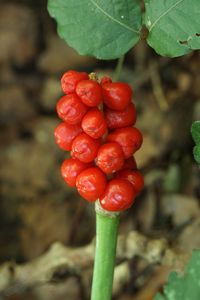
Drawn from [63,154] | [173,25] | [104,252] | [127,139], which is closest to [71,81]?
[127,139]

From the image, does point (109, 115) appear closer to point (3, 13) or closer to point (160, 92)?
point (160, 92)

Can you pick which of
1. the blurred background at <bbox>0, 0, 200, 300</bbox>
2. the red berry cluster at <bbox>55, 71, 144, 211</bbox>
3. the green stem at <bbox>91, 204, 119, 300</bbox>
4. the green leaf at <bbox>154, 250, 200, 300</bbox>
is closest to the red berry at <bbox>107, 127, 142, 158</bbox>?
the red berry cluster at <bbox>55, 71, 144, 211</bbox>

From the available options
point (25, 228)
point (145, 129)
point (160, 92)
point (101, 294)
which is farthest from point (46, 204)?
point (101, 294)

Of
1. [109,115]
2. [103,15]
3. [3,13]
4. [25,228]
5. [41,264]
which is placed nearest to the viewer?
[109,115]

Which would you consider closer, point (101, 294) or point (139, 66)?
point (101, 294)

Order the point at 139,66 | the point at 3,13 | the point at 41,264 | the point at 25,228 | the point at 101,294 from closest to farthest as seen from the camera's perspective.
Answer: the point at 101,294 < the point at 41,264 < the point at 25,228 < the point at 139,66 < the point at 3,13

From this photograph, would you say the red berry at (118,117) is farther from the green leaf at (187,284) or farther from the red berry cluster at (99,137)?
the green leaf at (187,284)

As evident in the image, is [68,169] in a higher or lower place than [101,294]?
higher

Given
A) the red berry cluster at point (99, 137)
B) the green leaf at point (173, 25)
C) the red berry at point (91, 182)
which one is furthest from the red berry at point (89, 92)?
the green leaf at point (173, 25)

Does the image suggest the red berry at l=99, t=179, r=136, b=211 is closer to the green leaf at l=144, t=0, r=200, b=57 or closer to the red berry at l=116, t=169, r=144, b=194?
the red berry at l=116, t=169, r=144, b=194
